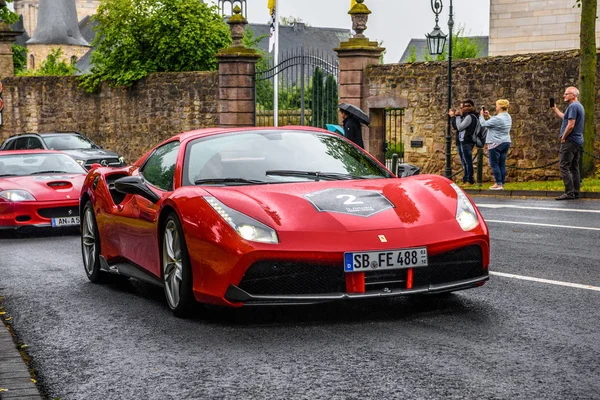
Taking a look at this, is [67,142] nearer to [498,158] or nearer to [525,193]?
[498,158]

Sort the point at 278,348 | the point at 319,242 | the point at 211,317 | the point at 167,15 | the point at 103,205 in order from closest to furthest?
the point at 278,348
the point at 319,242
the point at 211,317
the point at 103,205
the point at 167,15

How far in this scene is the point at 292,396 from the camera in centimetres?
493

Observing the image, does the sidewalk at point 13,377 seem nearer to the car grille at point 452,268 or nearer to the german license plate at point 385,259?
the german license plate at point 385,259

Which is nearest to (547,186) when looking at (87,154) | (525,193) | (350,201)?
(525,193)

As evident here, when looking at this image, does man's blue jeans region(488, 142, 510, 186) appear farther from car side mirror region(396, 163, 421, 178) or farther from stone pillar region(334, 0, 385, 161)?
car side mirror region(396, 163, 421, 178)

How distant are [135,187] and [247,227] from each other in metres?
1.64

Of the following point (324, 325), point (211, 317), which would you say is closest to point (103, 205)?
point (211, 317)

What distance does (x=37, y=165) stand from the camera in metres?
16.1

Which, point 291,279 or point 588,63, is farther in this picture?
point 588,63

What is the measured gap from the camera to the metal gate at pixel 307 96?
92.4 ft

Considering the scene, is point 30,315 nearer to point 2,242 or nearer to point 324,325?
point 324,325

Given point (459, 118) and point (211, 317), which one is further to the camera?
point (459, 118)

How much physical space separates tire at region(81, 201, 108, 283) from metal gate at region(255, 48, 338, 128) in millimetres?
17871

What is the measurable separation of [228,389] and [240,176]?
256cm
